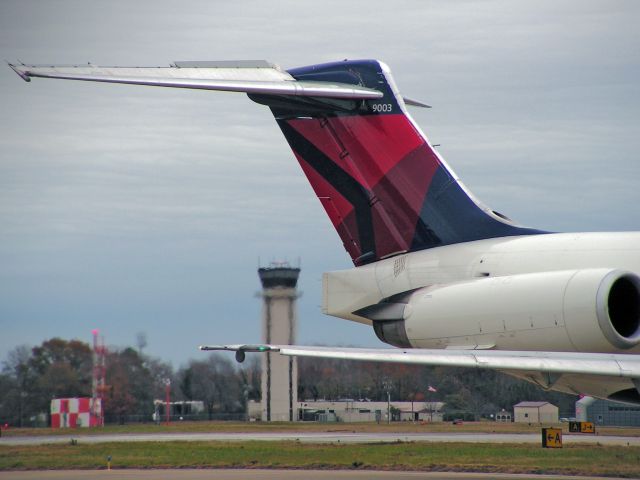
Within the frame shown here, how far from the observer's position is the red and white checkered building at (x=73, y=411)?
183ft

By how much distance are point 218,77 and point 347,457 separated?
1381 centimetres

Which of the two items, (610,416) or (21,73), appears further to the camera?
(610,416)

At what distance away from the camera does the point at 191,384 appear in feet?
221

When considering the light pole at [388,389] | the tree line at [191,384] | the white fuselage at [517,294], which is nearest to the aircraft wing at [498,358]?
the white fuselage at [517,294]

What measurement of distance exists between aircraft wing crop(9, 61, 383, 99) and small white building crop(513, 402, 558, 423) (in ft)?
131

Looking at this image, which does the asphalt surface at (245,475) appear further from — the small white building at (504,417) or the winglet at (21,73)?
the small white building at (504,417)

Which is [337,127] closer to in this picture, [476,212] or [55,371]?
[476,212]

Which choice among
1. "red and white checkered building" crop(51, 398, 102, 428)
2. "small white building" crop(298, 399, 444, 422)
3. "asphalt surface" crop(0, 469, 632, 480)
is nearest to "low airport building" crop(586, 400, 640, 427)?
"small white building" crop(298, 399, 444, 422)

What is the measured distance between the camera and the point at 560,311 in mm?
16312

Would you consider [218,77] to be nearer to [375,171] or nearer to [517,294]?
[375,171]

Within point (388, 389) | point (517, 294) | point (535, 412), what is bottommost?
point (535, 412)

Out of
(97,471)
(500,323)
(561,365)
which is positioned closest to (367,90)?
(500,323)

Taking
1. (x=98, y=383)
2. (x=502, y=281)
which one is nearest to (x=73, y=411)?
(x=98, y=383)

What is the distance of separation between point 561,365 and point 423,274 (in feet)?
13.9
